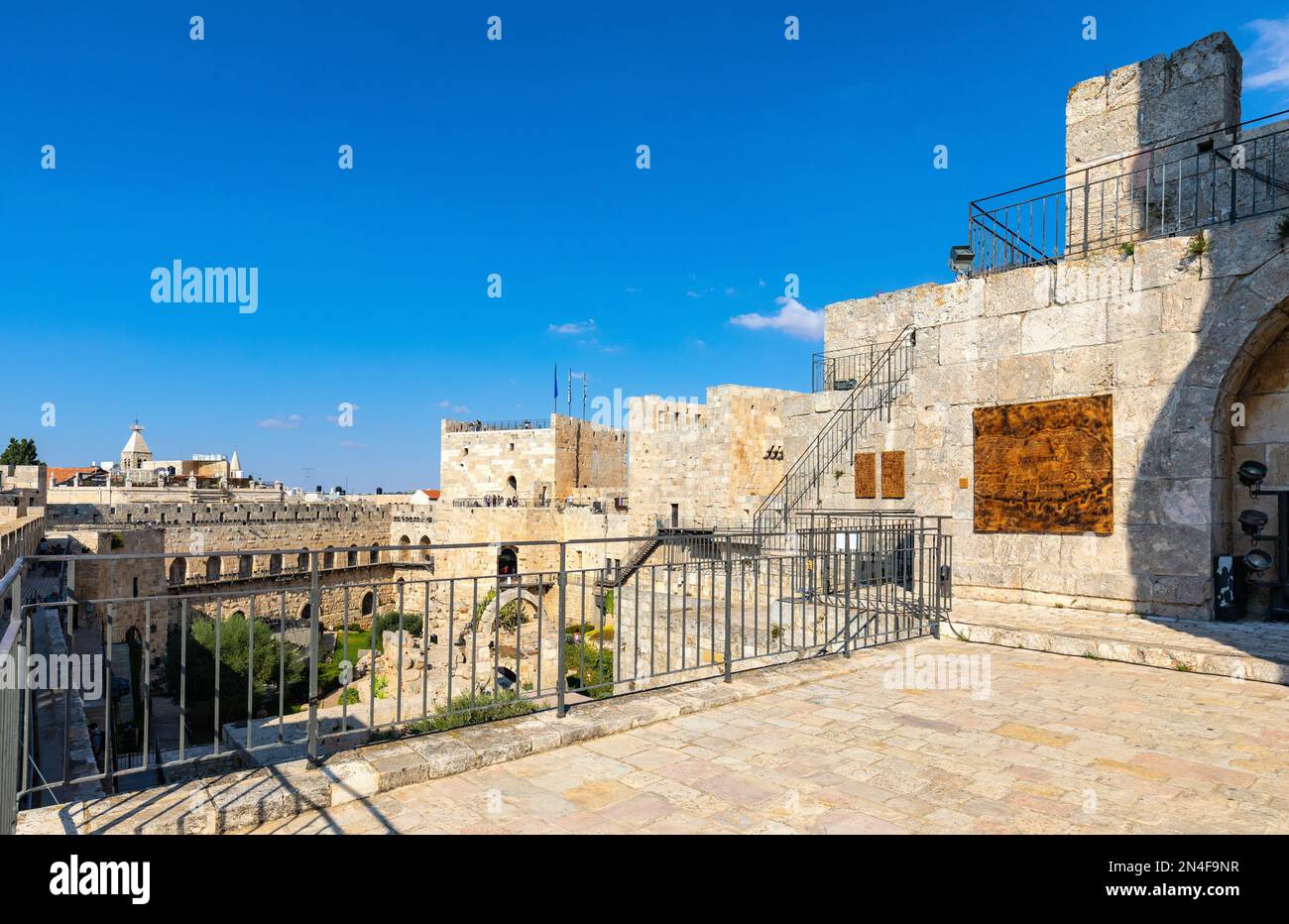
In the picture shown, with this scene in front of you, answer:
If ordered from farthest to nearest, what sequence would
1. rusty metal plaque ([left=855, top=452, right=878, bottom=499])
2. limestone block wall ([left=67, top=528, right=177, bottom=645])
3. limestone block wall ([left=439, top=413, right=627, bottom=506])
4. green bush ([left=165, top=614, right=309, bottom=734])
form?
limestone block wall ([left=439, top=413, right=627, bottom=506]), limestone block wall ([left=67, top=528, right=177, bottom=645]), green bush ([left=165, top=614, right=309, bottom=734]), rusty metal plaque ([left=855, top=452, right=878, bottom=499])

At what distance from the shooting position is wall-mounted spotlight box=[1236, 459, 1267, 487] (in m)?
7.53

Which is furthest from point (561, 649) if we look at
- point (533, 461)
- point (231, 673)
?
point (533, 461)

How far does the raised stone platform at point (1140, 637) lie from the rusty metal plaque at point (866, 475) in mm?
3350

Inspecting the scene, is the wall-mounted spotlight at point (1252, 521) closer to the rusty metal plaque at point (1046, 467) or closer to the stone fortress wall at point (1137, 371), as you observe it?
the stone fortress wall at point (1137, 371)

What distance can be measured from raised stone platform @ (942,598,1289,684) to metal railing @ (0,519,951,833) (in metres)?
0.62

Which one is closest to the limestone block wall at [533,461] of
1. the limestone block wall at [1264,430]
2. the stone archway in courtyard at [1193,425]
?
the stone archway in courtyard at [1193,425]

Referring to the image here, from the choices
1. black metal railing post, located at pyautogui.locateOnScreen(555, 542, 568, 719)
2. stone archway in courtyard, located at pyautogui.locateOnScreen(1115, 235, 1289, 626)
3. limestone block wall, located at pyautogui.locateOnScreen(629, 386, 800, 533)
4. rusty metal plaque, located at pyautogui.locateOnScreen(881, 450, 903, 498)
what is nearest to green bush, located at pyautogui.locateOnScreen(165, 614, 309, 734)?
limestone block wall, located at pyautogui.locateOnScreen(629, 386, 800, 533)

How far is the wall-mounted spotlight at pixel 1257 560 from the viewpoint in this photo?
7301mm

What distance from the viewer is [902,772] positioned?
3.94 meters

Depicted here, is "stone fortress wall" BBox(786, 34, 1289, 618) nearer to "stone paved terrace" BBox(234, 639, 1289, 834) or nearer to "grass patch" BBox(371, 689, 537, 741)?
"stone paved terrace" BBox(234, 639, 1289, 834)

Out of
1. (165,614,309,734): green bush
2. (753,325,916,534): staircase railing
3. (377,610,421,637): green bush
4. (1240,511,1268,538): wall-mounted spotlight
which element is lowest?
(377,610,421,637): green bush
